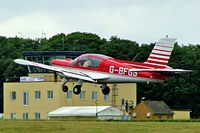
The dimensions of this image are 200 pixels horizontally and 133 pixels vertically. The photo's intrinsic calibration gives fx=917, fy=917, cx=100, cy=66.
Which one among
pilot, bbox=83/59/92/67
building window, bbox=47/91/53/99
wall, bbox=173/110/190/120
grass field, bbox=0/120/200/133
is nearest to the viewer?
grass field, bbox=0/120/200/133

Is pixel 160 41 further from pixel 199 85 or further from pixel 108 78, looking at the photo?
pixel 199 85

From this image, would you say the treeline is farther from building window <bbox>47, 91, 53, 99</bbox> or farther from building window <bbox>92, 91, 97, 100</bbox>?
building window <bbox>47, 91, 53, 99</bbox>

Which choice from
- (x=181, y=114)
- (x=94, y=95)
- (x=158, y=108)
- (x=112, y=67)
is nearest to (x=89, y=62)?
(x=112, y=67)

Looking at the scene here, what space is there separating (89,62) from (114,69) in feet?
7.73

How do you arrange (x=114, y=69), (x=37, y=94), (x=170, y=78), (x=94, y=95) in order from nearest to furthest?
(x=114, y=69) < (x=37, y=94) < (x=94, y=95) < (x=170, y=78)

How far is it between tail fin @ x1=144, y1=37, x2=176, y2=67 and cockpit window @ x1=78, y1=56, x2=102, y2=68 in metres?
4.50

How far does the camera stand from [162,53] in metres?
81.4

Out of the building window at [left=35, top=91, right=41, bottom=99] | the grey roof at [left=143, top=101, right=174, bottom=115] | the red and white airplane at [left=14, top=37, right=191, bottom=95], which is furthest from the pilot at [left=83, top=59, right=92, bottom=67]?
the building window at [left=35, top=91, right=41, bottom=99]

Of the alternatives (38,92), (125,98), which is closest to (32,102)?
(38,92)

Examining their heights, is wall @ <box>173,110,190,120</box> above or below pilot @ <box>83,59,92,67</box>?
below

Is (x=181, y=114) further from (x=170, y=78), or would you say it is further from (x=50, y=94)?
(x=50, y=94)

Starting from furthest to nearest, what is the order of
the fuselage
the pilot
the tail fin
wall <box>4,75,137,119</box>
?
wall <box>4,75,137,119</box> < the tail fin < the pilot < the fuselage

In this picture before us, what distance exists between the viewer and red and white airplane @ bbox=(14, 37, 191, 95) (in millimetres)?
77812

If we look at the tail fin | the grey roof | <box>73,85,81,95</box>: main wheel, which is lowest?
the grey roof
